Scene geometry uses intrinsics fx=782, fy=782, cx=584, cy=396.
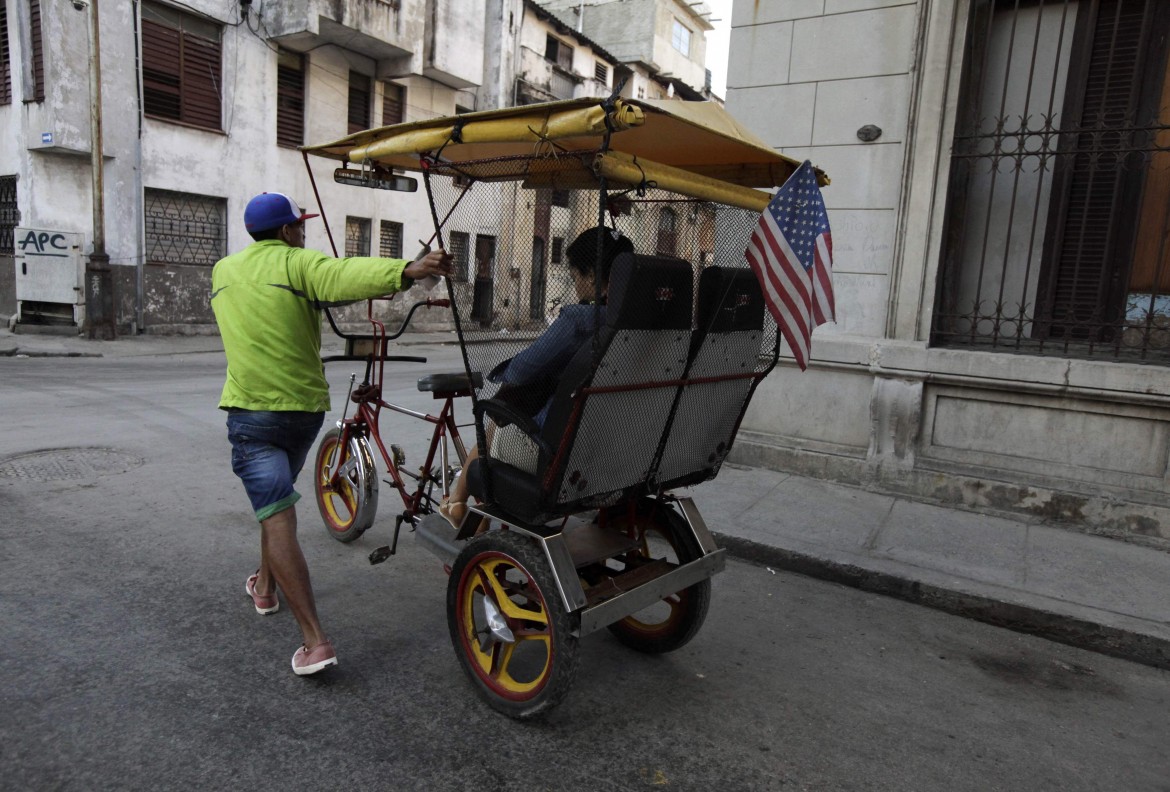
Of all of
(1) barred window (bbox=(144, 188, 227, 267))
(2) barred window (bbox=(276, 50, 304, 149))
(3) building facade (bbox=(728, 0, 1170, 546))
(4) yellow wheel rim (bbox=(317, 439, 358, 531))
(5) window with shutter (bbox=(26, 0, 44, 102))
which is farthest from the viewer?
(2) barred window (bbox=(276, 50, 304, 149))

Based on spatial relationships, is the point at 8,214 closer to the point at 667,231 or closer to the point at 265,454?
the point at 265,454

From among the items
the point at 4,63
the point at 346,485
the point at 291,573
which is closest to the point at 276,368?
the point at 291,573

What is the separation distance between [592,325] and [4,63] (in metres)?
17.4

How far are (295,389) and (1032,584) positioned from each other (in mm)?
4074

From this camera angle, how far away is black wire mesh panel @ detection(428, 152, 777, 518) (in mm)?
2781

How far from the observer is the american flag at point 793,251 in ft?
9.55

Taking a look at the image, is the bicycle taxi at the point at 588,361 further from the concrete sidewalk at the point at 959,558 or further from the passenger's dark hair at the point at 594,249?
the concrete sidewalk at the point at 959,558

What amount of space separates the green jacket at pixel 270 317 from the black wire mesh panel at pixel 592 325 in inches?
23.4

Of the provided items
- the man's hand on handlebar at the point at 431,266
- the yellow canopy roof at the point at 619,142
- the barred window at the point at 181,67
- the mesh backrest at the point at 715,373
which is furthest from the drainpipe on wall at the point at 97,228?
the mesh backrest at the point at 715,373

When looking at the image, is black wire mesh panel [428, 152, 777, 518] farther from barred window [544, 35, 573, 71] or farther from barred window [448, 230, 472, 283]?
barred window [544, 35, 573, 71]

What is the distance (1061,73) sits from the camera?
5812 millimetres

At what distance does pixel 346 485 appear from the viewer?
459 cm

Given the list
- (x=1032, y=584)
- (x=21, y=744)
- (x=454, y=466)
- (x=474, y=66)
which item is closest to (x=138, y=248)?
(x=474, y=66)

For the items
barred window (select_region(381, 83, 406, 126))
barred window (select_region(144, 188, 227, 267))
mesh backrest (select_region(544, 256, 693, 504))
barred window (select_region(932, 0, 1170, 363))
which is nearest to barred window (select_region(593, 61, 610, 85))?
barred window (select_region(381, 83, 406, 126))
